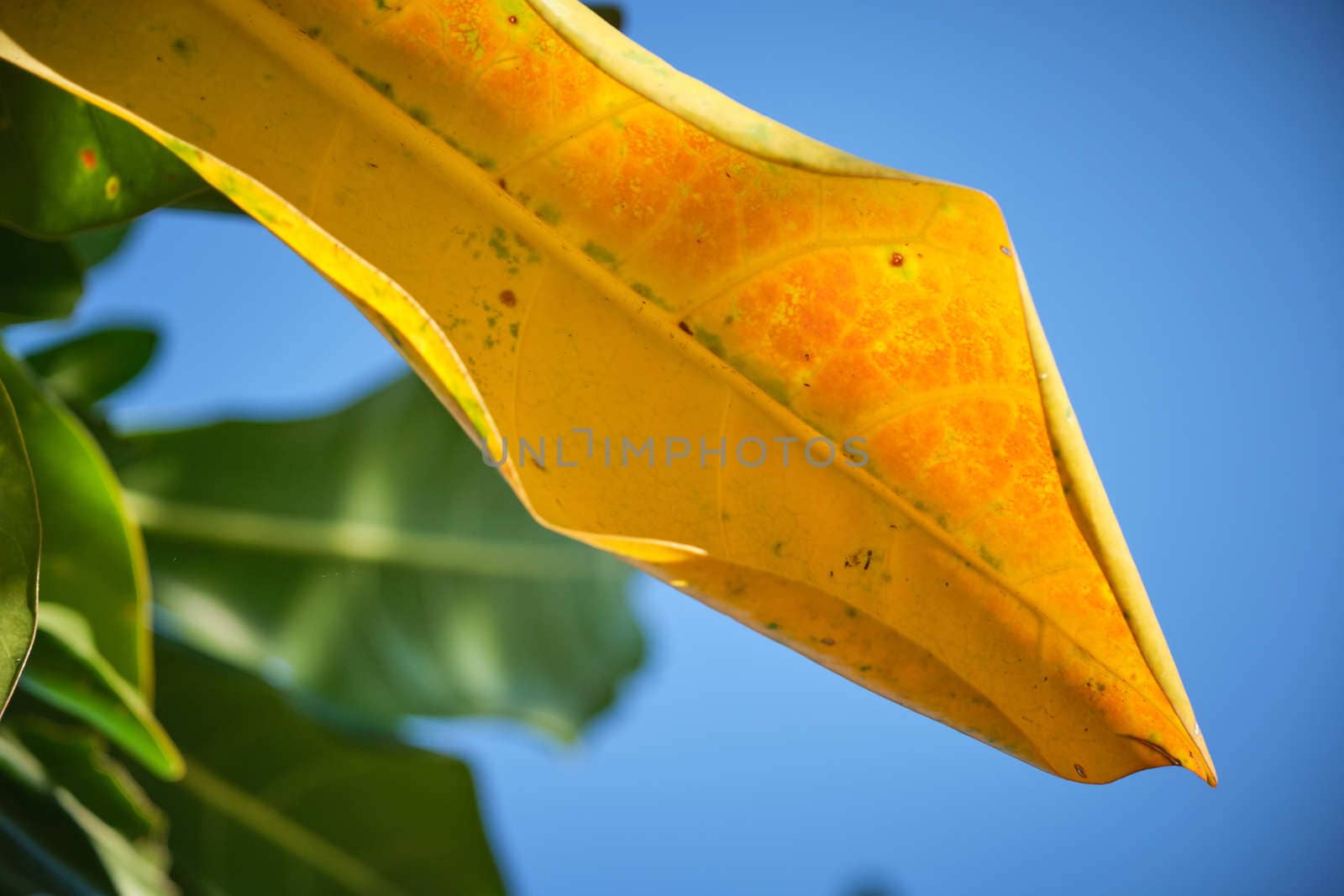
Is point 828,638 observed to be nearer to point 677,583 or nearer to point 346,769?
point 677,583

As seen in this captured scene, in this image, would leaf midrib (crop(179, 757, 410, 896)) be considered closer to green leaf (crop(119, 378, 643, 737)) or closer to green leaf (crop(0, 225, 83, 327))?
green leaf (crop(119, 378, 643, 737))

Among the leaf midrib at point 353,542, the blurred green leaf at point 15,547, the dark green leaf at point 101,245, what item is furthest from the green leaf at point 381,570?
the blurred green leaf at point 15,547

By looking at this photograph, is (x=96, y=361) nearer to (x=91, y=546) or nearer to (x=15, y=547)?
(x=91, y=546)

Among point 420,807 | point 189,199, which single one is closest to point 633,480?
point 189,199

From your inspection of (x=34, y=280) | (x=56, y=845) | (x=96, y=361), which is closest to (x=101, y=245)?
(x=96, y=361)

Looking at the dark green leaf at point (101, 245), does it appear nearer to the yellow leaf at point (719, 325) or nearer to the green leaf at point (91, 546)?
the green leaf at point (91, 546)

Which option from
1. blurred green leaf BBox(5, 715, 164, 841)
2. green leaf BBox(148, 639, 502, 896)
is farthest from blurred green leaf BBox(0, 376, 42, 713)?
green leaf BBox(148, 639, 502, 896)
